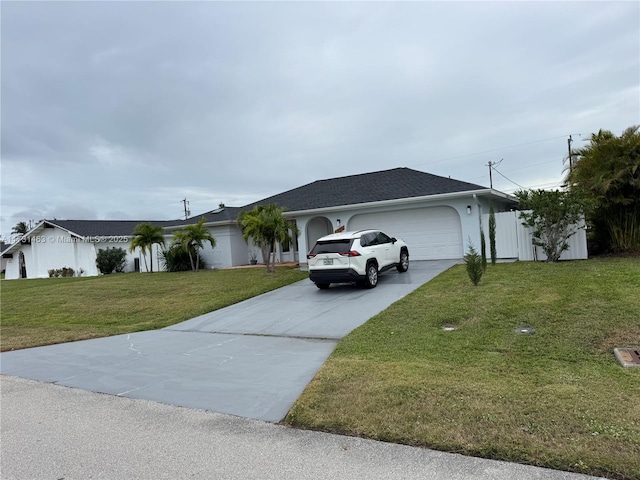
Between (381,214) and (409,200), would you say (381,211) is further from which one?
(409,200)

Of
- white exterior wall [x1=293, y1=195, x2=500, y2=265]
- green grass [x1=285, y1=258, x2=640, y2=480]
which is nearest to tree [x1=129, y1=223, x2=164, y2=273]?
white exterior wall [x1=293, y1=195, x2=500, y2=265]

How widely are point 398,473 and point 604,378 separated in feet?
10.1

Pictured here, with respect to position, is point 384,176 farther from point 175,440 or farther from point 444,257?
point 175,440

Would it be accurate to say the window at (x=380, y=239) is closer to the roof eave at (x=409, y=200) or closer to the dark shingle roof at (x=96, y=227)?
the roof eave at (x=409, y=200)

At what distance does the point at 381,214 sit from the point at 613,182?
8319 millimetres

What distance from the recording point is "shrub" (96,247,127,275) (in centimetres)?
2859

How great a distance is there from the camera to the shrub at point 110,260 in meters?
28.6

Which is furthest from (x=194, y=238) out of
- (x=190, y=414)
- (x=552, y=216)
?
(x=190, y=414)

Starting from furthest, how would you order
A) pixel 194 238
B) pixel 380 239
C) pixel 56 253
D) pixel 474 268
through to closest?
pixel 56 253, pixel 194 238, pixel 380 239, pixel 474 268

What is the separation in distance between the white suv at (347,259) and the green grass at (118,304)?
2.42m

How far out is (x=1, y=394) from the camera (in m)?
6.40

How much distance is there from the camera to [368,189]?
20.5m

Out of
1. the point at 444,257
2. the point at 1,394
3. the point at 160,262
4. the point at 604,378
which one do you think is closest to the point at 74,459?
the point at 1,394

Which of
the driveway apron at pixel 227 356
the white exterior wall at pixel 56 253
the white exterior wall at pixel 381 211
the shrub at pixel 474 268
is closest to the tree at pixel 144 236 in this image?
the white exterior wall at pixel 56 253
